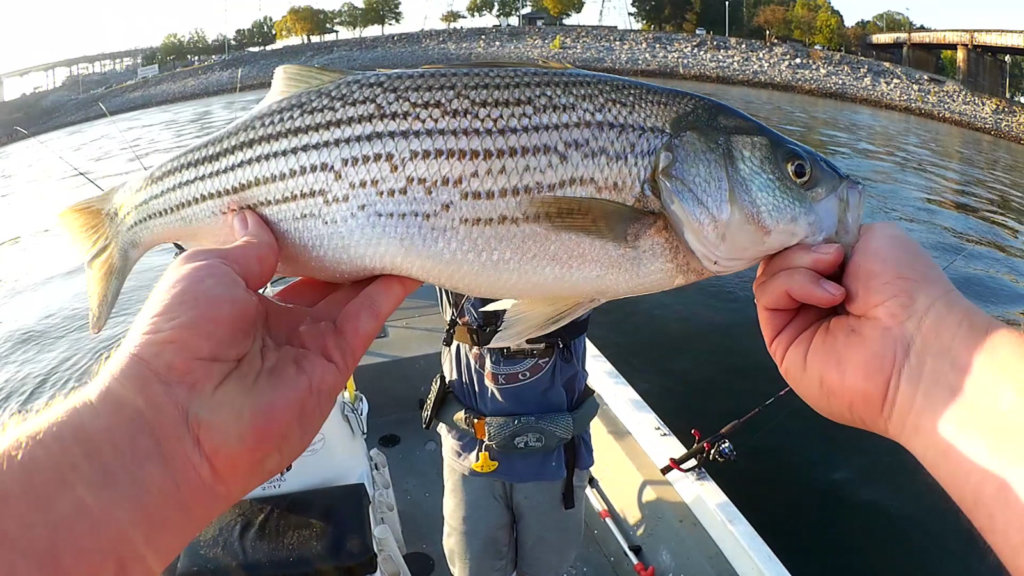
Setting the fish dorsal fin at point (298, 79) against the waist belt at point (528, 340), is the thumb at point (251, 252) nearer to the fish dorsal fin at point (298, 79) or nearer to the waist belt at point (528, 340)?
the fish dorsal fin at point (298, 79)

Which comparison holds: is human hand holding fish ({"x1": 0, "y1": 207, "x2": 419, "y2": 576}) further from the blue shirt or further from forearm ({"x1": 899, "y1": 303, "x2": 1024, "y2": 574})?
forearm ({"x1": 899, "y1": 303, "x2": 1024, "y2": 574})

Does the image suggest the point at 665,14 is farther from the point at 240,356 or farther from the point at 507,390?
the point at 240,356

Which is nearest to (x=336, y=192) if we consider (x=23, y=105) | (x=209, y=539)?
(x=209, y=539)

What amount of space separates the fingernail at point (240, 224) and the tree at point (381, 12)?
83676 millimetres

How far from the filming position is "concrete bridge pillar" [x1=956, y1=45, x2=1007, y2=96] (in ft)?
151

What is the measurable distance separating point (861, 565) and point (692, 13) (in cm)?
6975

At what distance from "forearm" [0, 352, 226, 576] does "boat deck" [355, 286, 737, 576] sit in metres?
3.06

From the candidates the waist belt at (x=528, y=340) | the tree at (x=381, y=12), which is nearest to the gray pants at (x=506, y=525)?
the waist belt at (x=528, y=340)

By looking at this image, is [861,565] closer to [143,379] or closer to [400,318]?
[400,318]

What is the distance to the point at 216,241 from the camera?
2600mm

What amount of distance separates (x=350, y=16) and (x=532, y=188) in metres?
86.1

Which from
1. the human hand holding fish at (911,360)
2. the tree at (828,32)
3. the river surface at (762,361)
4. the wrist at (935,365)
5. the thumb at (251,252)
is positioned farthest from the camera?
the tree at (828,32)

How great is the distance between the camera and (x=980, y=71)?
155ft

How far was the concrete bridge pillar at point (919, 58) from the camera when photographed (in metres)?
56.5
